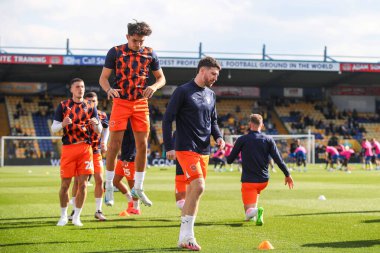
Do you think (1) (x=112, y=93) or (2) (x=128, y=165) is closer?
(1) (x=112, y=93)

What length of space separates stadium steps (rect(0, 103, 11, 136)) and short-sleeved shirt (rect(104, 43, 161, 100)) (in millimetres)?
40114

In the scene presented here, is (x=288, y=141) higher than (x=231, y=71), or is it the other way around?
(x=231, y=71)

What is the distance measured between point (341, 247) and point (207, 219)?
3650mm

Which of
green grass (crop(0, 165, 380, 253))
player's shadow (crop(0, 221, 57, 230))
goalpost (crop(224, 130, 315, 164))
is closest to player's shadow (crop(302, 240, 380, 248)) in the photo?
green grass (crop(0, 165, 380, 253))

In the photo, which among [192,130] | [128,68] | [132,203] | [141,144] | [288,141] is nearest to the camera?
[192,130]

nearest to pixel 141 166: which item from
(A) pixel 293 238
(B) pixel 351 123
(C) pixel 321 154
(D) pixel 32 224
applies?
(D) pixel 32 224

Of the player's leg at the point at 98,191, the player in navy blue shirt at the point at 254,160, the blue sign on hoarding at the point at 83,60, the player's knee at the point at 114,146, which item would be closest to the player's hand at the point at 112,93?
the player's knee at the point at 114,146

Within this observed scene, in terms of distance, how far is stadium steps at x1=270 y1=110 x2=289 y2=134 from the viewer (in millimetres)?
54625

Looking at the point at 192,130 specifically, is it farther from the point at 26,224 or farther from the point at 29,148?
the point at 29,148

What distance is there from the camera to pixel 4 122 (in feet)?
162

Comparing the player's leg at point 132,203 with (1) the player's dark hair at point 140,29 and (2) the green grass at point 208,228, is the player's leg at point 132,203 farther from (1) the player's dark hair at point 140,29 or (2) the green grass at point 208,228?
(1) the player's dark hair at point 140,29

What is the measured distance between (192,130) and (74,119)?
2768 millimetres

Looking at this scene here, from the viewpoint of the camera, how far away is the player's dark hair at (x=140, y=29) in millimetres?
9352

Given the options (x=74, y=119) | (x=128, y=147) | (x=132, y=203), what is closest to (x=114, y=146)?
(x=74, y=119)
